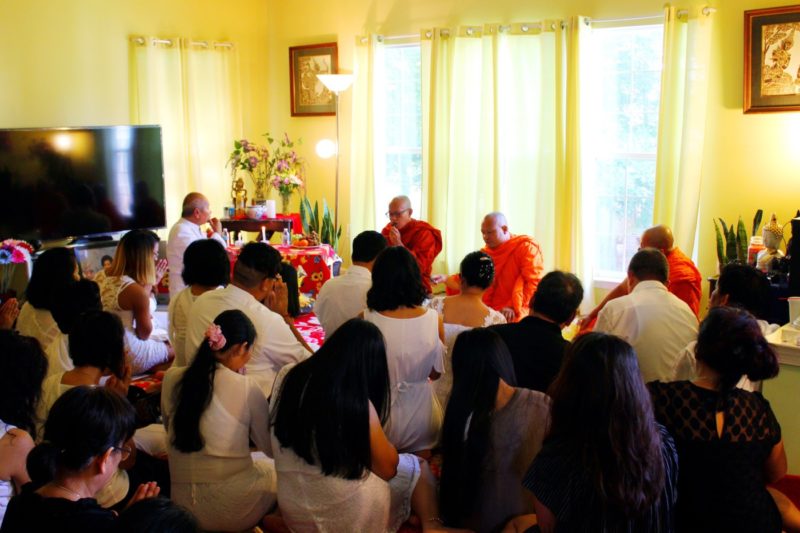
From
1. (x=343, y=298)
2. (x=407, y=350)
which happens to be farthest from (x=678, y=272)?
(x=407, y=350)

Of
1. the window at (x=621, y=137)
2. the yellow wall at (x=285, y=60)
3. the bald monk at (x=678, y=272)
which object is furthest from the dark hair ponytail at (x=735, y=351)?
the window at (x=621, y=137)

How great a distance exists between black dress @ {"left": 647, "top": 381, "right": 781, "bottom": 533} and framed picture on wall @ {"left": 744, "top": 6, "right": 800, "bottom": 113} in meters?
3.98

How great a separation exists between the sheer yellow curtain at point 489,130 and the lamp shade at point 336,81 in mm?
692

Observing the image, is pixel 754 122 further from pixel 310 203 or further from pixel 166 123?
pixel 166 123

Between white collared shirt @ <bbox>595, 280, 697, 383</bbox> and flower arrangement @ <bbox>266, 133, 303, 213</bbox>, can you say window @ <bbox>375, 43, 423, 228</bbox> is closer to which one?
flower arrangement @ <bbox>266, 133, 303, 213</bbox>

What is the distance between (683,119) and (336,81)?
9.76 ft

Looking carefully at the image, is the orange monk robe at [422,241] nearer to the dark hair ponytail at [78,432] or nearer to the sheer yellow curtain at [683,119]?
the sheer yellow curtain at [683,119]

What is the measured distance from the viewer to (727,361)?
2.32 m

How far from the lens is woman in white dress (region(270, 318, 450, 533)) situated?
7.99 ft

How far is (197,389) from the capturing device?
2582 millimetres

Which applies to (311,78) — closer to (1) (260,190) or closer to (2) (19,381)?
(1) (260,190)

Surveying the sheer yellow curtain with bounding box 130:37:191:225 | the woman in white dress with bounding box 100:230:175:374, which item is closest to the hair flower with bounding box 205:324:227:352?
the woman in white dress with bounding box 100:230:175:374

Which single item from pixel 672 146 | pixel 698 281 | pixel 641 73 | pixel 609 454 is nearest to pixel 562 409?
pixel 609 454

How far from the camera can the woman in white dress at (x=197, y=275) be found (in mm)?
3797
